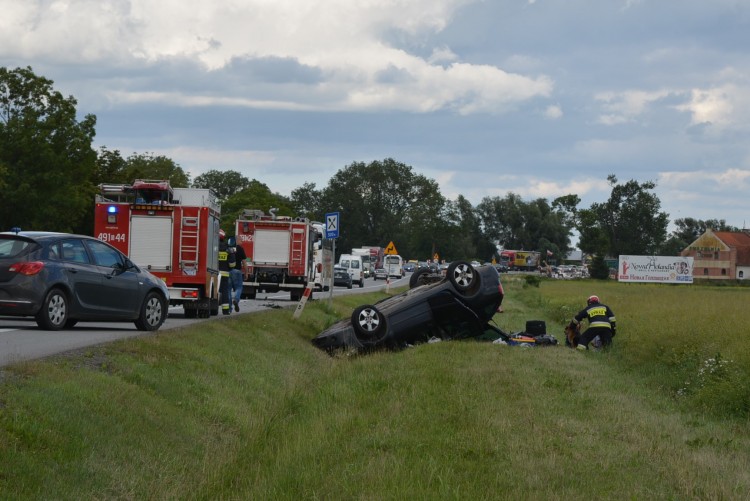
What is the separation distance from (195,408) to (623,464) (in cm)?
523

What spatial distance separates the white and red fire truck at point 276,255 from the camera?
1506 inches

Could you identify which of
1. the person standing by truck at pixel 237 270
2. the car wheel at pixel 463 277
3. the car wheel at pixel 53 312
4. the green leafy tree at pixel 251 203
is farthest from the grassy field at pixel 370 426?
the green leafy tree at pixel 251 203

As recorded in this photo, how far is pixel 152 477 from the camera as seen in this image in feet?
28.3

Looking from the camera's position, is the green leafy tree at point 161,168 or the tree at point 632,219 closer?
the green leafy tree at point 161,168

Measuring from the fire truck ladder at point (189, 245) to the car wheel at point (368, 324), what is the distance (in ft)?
18.3

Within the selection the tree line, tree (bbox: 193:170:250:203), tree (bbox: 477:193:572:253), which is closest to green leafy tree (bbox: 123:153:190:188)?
the tree line

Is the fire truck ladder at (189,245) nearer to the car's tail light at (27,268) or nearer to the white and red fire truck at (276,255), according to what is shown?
the car's tail light at (27,268)

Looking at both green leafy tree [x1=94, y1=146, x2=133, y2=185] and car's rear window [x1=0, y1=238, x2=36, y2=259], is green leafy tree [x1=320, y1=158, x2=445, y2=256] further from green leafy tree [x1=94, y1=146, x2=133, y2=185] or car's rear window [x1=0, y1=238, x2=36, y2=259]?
car's rear window [x1=0, y1=238, x2=36, y2=259]

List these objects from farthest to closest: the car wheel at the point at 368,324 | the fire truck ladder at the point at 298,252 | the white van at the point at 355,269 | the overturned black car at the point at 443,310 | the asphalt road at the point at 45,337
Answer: the white van at the point at 355,269, the fire truck ladder at the point at 298,252, the overturned black car at the point at 443,310, the car wheel at the point at 368,324, the asphalt road at the point at 45,337

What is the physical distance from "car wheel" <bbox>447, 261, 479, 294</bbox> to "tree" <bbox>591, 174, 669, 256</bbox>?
140 meters

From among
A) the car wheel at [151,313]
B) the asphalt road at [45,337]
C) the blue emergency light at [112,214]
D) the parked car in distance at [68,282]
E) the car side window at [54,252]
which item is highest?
the blue emergency light at [112,214]

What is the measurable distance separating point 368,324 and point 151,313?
12.5 feet

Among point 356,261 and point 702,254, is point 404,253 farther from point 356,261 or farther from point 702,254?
point 356,261

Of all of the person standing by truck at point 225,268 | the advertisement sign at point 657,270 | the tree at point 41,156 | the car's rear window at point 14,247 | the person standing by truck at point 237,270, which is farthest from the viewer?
the advertisement sign at point 657,270
